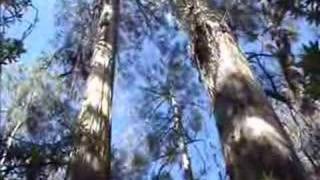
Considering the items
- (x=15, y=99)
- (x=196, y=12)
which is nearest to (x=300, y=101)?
(x=196, y=12)

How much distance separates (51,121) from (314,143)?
457 centimetres

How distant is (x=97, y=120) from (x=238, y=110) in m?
1.96

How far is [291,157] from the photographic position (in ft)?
8.71

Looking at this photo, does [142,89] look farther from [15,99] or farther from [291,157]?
[291,157]

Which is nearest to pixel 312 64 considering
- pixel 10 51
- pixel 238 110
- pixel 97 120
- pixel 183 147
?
pixel 238 110

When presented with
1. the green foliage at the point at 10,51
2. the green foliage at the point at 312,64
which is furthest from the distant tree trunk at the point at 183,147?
the green foliage at the point at 312,64

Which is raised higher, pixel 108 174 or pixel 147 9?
pixel 147 9

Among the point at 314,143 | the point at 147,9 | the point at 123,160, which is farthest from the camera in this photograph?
the point at 123,160

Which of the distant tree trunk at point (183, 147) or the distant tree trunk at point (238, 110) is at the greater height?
the distant tree trunk at point (183, 147)

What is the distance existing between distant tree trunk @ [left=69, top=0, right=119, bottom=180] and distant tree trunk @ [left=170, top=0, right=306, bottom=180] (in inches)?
46.8

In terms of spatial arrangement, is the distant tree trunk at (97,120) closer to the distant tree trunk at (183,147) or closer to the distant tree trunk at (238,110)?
the distant tree trunk at (238,110)

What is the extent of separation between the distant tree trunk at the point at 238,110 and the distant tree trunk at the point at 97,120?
3.90 ft

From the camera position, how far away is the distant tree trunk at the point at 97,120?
421 cm

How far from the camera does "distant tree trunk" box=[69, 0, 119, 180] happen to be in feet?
13.8
